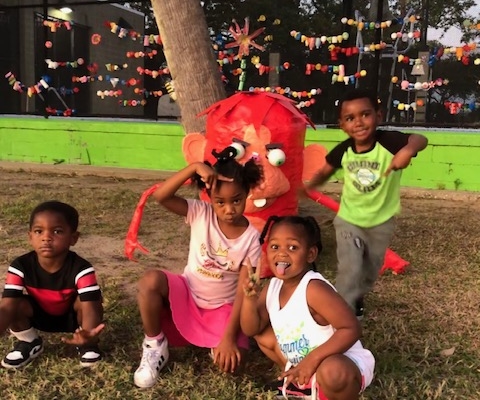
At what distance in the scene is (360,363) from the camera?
2014 millimetres

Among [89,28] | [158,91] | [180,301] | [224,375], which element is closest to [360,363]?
[224,375]

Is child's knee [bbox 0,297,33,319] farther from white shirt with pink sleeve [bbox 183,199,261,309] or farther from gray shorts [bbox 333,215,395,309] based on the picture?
gray shorts [bbox 333,215,395,309]

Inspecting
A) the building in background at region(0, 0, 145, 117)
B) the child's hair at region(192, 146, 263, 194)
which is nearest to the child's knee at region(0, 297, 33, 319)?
the child's hair at region(192, 146, 263, 194)

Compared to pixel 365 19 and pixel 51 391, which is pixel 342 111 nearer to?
pixel 51 391

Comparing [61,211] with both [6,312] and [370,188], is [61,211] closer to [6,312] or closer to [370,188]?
[6,312]

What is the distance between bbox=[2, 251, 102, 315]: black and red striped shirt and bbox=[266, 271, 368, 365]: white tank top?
87 centimetres

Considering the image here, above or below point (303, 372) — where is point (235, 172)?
above

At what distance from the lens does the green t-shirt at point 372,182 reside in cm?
285

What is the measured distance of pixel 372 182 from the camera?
9.46 feet

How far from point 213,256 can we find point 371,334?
903 millimetres

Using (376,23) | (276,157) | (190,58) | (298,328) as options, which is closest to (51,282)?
(298,328)

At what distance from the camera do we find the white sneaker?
2.39m

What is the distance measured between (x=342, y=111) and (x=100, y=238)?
2.64 metres

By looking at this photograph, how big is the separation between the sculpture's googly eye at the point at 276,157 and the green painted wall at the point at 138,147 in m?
4.04
